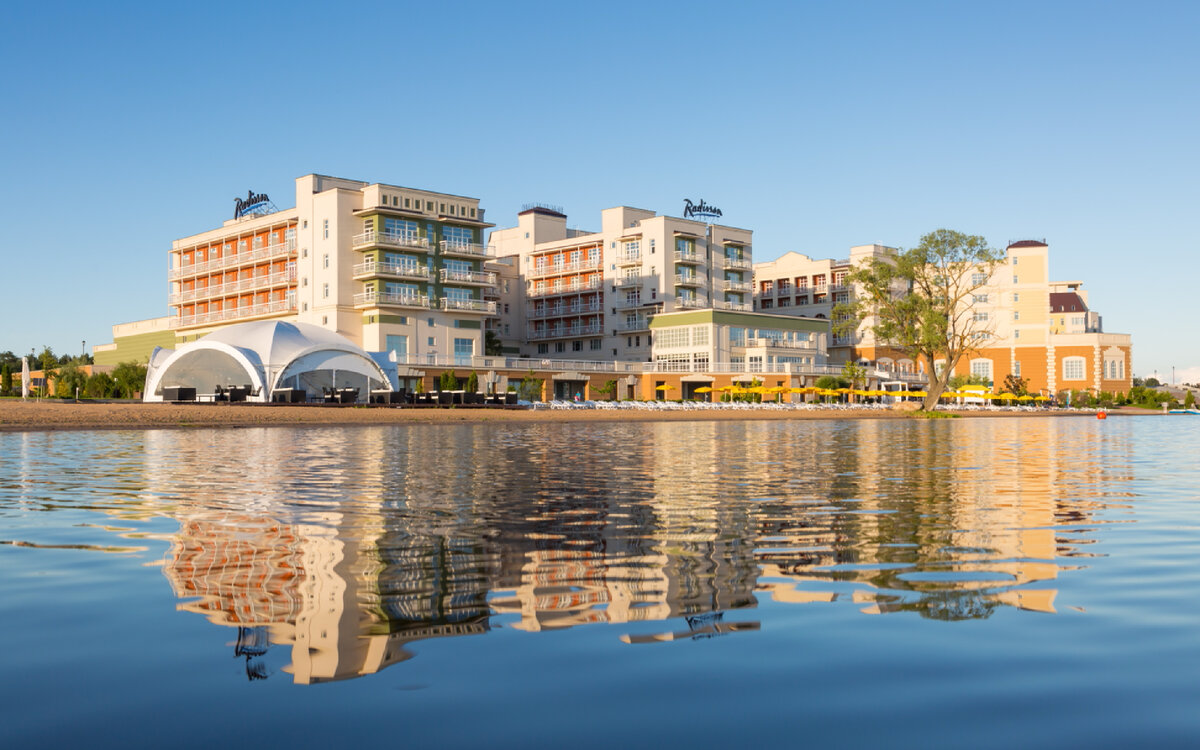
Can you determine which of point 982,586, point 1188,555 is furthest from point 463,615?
point 1188,555

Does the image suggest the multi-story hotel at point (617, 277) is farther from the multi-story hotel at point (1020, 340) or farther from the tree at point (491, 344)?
the multi-story hotel at point (1020, 340)

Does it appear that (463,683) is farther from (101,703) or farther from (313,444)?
(313,444)

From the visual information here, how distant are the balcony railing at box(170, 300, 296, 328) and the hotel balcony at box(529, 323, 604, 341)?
29.4 metres

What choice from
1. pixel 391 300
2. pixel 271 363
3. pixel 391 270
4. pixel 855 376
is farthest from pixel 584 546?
pixel 855 376

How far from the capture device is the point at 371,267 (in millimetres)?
80500

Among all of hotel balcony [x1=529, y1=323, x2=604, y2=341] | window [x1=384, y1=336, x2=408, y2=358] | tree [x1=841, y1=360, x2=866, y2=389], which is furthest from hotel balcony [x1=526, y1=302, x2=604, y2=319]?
tree [x1=841, y1=360, x2=866, y2=389]

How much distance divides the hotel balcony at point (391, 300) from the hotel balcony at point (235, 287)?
910 centimetres

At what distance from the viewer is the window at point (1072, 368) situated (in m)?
114

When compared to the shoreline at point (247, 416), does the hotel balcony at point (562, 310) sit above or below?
above

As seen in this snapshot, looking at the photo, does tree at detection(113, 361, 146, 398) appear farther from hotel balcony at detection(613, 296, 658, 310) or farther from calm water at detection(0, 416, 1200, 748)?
calm water at detection(0, 416, 1200, 748)

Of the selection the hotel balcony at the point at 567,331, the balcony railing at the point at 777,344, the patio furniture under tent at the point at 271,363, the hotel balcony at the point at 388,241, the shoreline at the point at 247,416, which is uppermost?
the hotel balcony at the point at 388,241

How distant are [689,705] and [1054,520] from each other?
7.70m

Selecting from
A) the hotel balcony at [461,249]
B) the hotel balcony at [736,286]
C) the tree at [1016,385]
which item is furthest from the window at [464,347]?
the tree at [1016,385]

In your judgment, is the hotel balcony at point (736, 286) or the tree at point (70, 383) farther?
the hotel balcony at point (736, 286)
